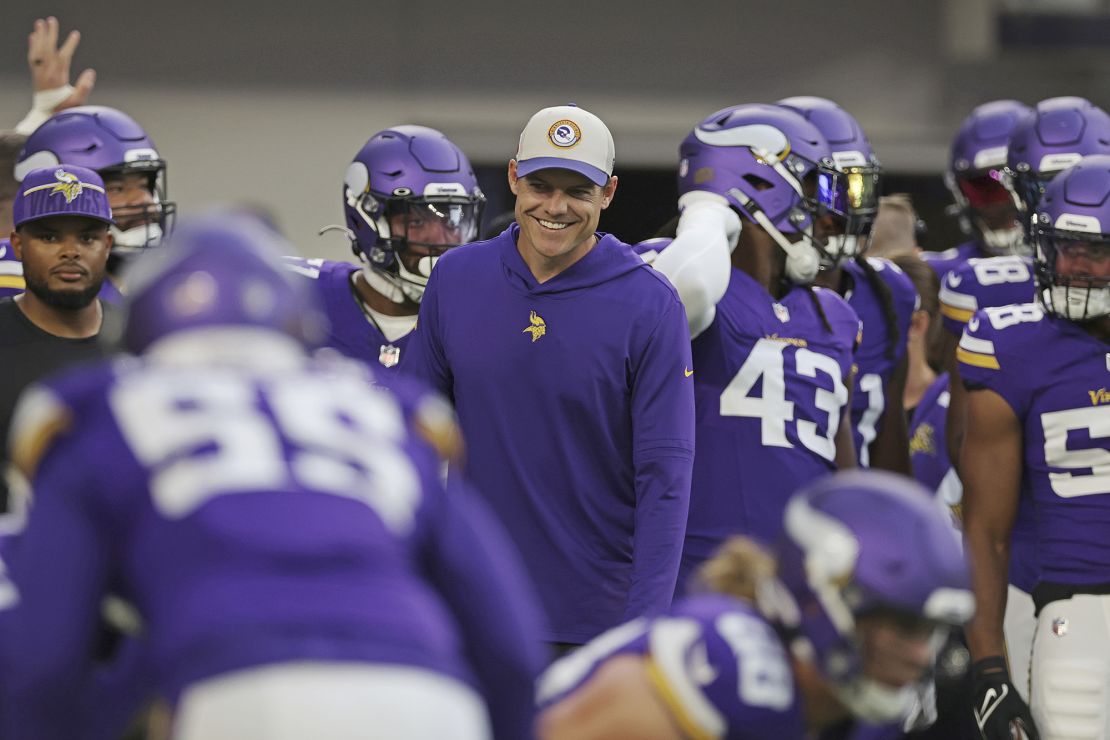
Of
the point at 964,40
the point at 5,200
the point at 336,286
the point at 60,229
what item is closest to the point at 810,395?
the point at 336,286

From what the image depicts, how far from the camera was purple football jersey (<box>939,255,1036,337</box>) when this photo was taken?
6.63m

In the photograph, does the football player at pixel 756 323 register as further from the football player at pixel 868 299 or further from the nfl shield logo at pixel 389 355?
the nfl shield logo at pixel 389 355

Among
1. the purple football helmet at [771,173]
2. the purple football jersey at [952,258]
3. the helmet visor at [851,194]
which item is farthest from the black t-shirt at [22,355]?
the purple football jersey at [952,258]

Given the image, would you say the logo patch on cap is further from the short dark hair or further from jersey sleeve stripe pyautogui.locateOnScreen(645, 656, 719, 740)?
the short dark hair

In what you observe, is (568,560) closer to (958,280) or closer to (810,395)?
(810,395)

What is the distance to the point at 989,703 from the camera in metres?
5.16

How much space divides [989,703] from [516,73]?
6355 millimetres

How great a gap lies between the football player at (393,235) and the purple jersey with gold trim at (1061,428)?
1587 millimetres

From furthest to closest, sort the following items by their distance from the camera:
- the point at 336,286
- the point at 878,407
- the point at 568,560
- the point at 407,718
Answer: the point at 878,407, the point at 336,286, the point at 568,560, the point at 407,718

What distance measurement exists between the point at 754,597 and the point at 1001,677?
225 cm

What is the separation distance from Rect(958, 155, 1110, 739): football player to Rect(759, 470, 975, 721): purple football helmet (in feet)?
7.61

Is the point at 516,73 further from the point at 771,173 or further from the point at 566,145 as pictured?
the point at 566,145

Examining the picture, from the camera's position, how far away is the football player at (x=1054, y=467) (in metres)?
5.15

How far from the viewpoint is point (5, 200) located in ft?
21.0
